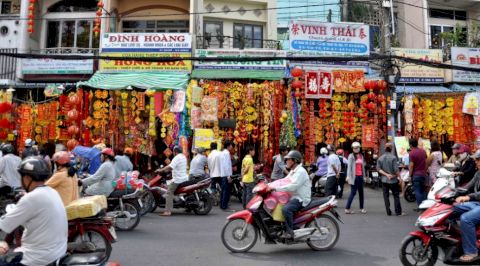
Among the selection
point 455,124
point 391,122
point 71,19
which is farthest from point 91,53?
point 455,124

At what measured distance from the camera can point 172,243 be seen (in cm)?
718

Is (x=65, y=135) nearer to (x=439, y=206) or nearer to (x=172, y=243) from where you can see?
(x=172, y=243)

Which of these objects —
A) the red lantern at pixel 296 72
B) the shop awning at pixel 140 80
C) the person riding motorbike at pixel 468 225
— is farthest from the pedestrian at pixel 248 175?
the person riding motorbike at pixel 468 225

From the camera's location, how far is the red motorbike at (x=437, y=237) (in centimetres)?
528

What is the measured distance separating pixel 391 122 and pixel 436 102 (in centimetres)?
214

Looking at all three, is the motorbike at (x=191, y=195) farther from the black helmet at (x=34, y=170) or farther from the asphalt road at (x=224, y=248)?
the black helmet at (x=34, y=170)

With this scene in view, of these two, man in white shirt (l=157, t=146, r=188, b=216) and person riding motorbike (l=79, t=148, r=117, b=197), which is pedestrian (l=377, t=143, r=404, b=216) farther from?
person riding motorbike (l=79, t=148, r=117, b=197)

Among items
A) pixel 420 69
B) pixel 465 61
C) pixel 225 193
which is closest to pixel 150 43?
pixel 225 193

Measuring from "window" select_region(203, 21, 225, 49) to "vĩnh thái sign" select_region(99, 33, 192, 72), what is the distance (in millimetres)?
1655

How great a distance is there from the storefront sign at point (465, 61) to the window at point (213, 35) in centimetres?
949

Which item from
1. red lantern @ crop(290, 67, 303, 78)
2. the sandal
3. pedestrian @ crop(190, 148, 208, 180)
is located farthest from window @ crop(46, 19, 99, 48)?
the sandal

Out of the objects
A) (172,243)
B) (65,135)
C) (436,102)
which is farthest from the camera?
(436,102)

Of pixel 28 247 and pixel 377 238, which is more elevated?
pixel 28 247

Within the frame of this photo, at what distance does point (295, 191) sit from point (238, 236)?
3.69 ft
